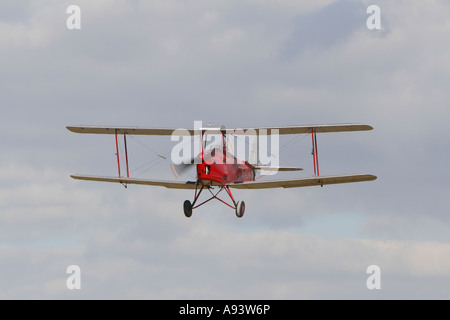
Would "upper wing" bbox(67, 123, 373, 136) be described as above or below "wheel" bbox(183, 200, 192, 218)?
above

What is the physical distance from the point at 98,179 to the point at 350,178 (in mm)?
9457

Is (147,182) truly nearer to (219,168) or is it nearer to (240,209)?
(219,168)

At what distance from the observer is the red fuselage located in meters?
31.3

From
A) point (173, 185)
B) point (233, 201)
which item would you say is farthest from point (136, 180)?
point (233, 201)

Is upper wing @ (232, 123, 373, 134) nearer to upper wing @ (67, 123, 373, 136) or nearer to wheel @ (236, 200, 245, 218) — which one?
upper wing @ (67, 123, 373, 136)

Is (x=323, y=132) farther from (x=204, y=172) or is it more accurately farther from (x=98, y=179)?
(x=98, y=179)

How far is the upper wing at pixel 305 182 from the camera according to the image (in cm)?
3041

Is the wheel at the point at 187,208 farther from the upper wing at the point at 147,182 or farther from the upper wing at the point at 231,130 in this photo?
the upper wing at the point at 231,130

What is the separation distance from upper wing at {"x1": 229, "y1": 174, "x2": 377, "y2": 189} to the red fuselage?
1.88 feet

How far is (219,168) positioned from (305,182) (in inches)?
124

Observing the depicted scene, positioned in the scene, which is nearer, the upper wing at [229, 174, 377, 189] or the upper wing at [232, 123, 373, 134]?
the upper wing at [229, 174, 377, 189]

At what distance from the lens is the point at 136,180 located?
3256 centimetres

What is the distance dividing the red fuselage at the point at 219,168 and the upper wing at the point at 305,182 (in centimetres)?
57

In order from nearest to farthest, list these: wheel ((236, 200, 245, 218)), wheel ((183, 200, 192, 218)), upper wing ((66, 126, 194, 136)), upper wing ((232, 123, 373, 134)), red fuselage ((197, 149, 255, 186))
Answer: red fuselage ((197, 149, 255, 186))
wheel ((236, 200, 245, 218))
upper wing ((232, 123, 373, 134))
wheel ((183, 200, 192, 218))
upper wing ((66, 126, 194, 136))
